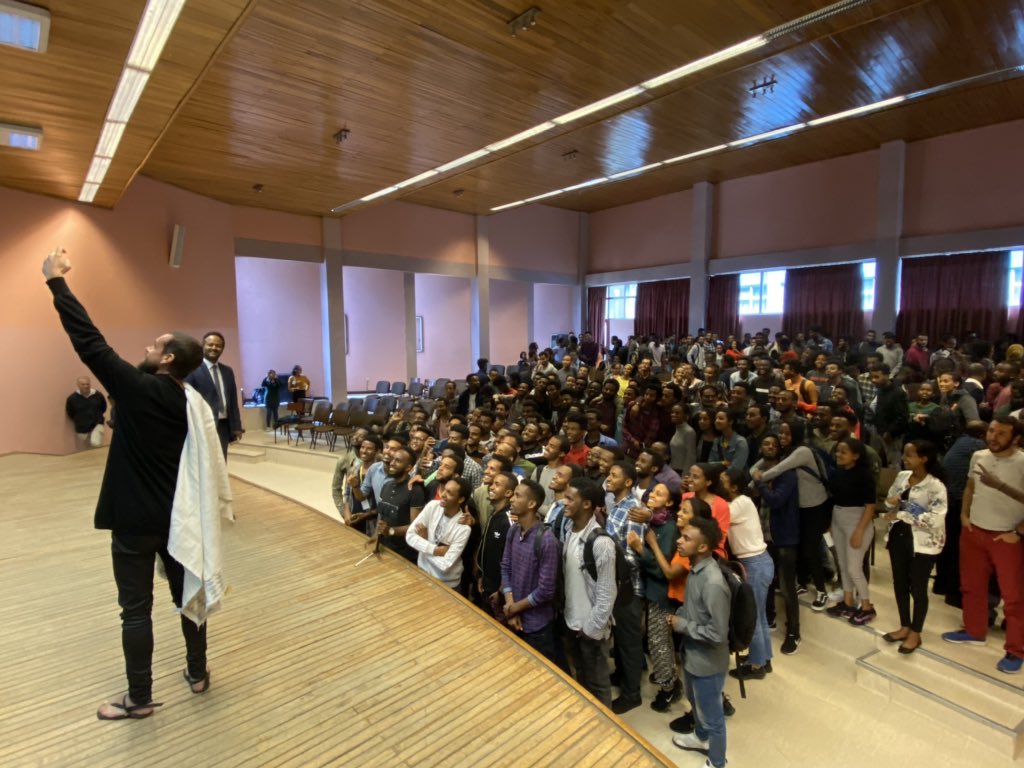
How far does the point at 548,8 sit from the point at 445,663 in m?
4.63

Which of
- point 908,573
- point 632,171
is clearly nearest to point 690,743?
point 908,573

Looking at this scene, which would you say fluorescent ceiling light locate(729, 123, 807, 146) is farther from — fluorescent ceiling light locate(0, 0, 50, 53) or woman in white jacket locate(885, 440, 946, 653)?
fluorescent ceiling light locate(0, 0, 50, 53)

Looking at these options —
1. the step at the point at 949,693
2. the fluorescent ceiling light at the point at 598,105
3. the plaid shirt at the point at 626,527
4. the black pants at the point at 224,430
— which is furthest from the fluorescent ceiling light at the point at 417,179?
the step at the point at 949,693

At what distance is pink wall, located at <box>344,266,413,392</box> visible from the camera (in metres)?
14.6

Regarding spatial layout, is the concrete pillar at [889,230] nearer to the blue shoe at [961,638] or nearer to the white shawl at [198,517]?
the blue shoe at [961,638]

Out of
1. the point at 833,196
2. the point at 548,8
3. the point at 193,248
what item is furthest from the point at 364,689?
the point at 833,196

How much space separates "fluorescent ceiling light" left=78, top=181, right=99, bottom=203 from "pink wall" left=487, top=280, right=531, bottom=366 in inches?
417

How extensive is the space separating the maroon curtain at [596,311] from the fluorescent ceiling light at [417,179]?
8303mm

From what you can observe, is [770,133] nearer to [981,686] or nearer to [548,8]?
[548,8]

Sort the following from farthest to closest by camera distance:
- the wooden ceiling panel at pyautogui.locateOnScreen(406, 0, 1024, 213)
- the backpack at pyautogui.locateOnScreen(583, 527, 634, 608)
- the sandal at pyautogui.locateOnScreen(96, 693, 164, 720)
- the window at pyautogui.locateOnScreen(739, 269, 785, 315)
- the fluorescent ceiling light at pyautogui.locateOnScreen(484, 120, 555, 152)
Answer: the window at pyautogui.locateOnScreen(739, 269, 785, 315), the fluorescent ceiling light at pyautogui.locateOnScreen(484, 120, 555, 152), the wooden ceiling panel at pyautogui.locateOnScreen(406, 0, 1024, 213), the backpack at pyautogui.locateOnScreen(583, 527, 634, 608), the sandal at pyautogui.locateOnScreen(96, 693, 164, 720)

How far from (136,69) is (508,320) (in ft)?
43.4

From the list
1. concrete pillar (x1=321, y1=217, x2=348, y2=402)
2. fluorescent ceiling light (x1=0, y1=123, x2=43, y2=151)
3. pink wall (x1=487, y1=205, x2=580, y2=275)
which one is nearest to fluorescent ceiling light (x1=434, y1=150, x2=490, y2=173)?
concrete pillar (x1=321, y1=217, x2=348, y2=402)

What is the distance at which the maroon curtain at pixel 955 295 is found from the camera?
988cm

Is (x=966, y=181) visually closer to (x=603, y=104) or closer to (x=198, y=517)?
(x=603, y=104)
